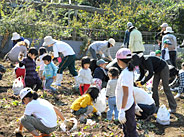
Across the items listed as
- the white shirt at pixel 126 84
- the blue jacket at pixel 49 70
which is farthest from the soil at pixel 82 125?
the white shirt at pixel 126 84

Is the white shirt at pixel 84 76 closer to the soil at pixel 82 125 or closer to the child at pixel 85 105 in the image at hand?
the soil at pixel 82 125

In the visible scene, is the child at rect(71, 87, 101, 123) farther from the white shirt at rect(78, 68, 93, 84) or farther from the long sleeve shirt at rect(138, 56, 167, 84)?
the white shirt at rect(78, 68, 93, 84)

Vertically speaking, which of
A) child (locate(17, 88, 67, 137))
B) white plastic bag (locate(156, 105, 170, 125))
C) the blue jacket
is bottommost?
white plastic bag (locate(156, 105, 170, 125))

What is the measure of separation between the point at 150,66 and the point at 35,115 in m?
2.70

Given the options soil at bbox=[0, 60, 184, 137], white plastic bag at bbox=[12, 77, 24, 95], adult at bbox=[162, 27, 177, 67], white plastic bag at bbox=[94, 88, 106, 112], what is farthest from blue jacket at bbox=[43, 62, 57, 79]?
adult at bbox=[162, 27, 177, 67]

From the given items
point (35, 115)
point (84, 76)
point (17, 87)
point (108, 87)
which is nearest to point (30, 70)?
point (17, 87)

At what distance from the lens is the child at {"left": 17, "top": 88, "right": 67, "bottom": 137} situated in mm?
4473

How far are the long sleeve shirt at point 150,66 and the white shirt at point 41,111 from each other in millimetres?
2346

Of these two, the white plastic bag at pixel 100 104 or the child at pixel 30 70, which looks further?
the child at pixel 30 70

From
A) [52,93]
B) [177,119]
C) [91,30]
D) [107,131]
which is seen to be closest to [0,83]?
[52,93]

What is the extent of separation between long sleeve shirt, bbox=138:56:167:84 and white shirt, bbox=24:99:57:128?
7.70ft

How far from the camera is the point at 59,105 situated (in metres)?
6.75

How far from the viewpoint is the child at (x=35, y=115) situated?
4473 millimetres

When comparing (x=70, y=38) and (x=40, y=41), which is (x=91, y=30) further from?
(x=40, y=41)
